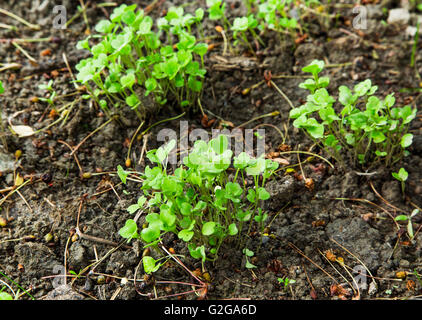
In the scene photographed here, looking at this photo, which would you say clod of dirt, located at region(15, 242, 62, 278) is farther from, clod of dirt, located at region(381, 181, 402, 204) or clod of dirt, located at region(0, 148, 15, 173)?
clod of dirt, located at region(381, 181, 402, 204)

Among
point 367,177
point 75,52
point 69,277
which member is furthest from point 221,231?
point 75,52

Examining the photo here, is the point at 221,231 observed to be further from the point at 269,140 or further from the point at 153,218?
the point at 269,140

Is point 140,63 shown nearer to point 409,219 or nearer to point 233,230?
point 233,230

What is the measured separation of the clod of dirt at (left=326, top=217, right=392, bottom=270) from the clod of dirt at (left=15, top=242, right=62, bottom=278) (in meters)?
1.20

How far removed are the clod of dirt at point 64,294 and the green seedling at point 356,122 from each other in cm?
112

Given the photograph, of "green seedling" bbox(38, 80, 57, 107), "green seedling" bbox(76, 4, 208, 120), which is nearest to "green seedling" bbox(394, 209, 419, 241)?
"green seedling" bbox(76, 4, 208, 120)

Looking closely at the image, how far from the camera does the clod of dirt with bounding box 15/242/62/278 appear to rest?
1812 millimetres

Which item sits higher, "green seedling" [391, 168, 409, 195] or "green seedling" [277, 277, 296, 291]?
"green seedling" [391, 168, 409, 195]

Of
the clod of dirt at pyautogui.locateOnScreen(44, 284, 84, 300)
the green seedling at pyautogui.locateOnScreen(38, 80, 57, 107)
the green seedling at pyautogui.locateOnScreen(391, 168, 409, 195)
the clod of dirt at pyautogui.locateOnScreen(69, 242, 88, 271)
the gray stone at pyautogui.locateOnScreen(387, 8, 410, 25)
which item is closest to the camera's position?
the clod of dirt at pyautogui.locateOnScreen(44, 284, 84, 300)

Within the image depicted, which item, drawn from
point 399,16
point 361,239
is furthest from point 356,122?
point 399,16

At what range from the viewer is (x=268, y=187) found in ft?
6.63

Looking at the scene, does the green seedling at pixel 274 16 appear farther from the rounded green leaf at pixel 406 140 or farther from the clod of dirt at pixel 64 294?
the clod of dirt at pixel 64 294

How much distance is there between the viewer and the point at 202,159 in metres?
1.59

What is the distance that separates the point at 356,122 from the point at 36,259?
4.89ft
